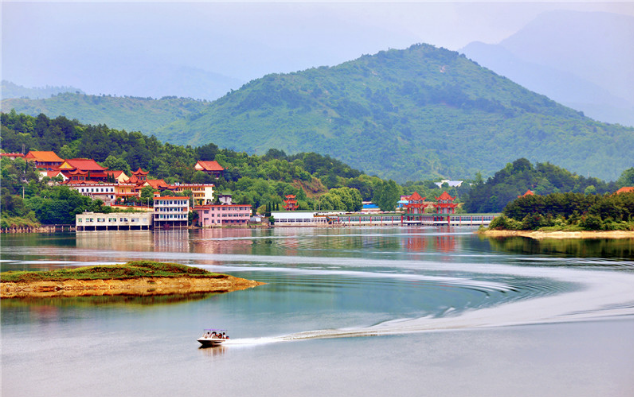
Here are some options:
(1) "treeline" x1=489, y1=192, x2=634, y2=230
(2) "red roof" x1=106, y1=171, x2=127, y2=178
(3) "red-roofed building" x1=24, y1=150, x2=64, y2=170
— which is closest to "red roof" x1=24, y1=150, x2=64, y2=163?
(3) "red-roofed building" x1=24, y1=150, x2=64, y2=170

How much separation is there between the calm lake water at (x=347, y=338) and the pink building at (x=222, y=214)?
73692mm

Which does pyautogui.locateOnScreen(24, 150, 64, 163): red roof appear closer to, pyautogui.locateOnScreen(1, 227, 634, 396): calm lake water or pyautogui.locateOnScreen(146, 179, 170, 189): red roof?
pyautogui.locateOnScreen(146, 179, 170, 189): red roof

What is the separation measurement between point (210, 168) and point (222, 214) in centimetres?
3360

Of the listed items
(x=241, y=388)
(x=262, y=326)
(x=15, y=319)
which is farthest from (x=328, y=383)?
(x=15, y=319)

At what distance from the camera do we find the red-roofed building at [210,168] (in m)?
145

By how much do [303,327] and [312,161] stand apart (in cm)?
15842

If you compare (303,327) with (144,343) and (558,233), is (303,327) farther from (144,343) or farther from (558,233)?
(558,233)

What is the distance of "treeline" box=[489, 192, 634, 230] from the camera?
67625 millimetres

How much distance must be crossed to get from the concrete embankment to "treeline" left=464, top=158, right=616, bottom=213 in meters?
116

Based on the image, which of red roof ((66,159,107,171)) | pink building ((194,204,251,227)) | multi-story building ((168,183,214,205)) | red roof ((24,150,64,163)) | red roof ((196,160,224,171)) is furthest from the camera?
red roof ((196,160,224,171))

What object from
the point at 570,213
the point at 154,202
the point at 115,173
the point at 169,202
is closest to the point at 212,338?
the point at 570,213

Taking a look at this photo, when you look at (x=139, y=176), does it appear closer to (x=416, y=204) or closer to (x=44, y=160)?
(x=44, y=160)

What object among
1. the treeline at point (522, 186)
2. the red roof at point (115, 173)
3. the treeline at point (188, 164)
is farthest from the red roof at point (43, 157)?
the treeline at point (522, 186)

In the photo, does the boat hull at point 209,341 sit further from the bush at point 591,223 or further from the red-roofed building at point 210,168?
the red-roofed building at point 210,168
